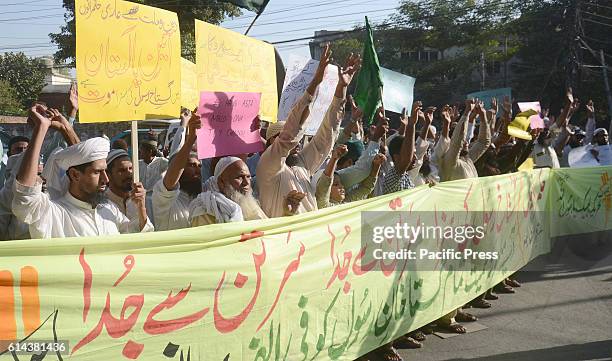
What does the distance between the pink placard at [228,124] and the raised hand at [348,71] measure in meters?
0.77

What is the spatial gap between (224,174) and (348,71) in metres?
1.67

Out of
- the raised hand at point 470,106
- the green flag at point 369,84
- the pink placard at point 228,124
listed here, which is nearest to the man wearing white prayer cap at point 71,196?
the pink placard at point 228,124

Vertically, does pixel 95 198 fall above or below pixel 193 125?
below

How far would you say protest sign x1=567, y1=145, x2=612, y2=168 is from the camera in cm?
1080

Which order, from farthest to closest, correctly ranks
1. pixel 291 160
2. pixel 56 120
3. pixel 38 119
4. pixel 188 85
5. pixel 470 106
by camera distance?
pixel 470 106 < pixel 188 85 < pixel 291 160 < pixel 56 120 < pixel 38 119

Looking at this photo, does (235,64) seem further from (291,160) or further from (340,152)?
(340,152)

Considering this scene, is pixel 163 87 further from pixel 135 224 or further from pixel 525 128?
pixel 525 128

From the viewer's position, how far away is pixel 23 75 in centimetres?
4181

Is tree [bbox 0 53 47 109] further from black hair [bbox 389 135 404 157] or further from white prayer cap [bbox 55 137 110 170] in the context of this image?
white prayer cap [bbox 55 137 110 170]

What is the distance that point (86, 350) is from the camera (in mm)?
2801

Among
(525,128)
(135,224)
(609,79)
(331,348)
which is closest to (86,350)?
(135,224)

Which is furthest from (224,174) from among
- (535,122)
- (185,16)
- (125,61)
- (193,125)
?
(185,16)

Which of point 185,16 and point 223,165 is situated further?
point 185,16

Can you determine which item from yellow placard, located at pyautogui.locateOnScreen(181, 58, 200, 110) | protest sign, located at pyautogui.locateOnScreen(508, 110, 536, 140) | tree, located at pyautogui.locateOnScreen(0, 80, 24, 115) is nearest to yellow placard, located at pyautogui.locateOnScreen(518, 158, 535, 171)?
protest sign, located at pyautogui.locateOnScreen(508, 110, 536, 140)
